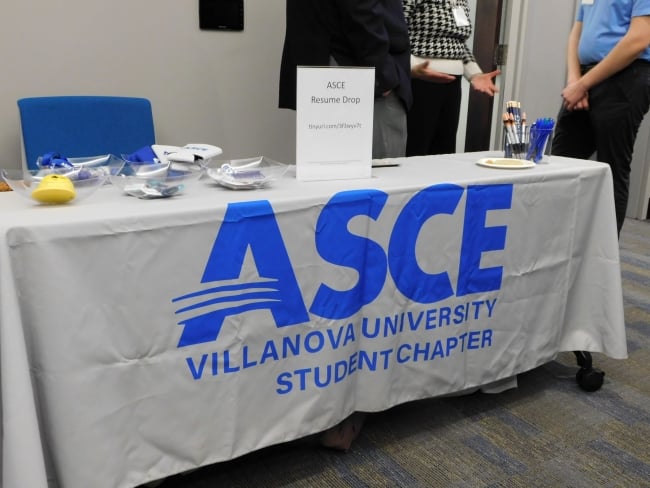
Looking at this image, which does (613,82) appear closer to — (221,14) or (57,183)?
(221,14)

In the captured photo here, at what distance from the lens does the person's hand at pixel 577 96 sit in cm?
213

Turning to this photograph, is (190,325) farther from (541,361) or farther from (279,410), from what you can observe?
(541,361)

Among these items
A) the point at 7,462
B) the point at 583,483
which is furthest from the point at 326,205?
the point at 583,483

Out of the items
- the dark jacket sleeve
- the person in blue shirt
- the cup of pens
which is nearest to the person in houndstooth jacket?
the dark jacket sleeve

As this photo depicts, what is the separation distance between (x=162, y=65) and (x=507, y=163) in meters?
1.39

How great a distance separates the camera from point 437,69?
216 cm

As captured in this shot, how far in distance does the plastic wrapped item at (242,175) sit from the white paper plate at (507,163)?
61 centimetres

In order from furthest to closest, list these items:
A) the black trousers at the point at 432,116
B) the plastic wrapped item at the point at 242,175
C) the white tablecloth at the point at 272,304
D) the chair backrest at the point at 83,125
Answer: the black trousers at the point at 432,116 < the chair backrest at the point at 83,125 < the plastic wrapped item at the point at 242,175 < the white tablecloth at the point at 272,304

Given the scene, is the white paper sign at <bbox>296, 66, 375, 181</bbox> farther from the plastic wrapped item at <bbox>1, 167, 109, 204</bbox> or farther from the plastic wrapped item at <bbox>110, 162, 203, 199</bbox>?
the plastic wrapped item at <bbox>1, 167, 109, 204</bbox>

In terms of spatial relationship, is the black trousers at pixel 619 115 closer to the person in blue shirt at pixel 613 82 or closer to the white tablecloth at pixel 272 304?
the person in blue shirt at pixel 613 82

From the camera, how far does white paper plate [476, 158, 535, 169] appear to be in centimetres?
158

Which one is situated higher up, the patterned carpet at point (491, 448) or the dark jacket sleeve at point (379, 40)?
the dark jacket sleeve at point (379, 40)

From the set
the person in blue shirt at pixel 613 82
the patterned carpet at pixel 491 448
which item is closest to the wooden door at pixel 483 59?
the person in blue shirt at pixel 613 82

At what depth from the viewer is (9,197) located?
3.74ft
